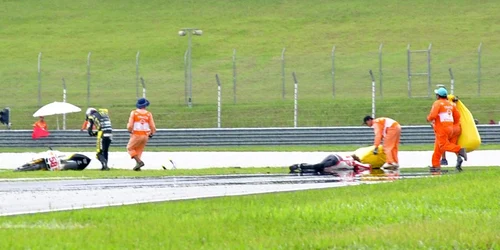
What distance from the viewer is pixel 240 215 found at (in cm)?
1068

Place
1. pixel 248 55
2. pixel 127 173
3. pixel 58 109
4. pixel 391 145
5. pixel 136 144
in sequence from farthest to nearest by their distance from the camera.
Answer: pixel 248 55 < pixel 58 109 < pixel 136 144 < pixel 127 173 < pixel 391 145

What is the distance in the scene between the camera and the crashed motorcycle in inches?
907

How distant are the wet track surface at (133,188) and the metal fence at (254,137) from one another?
1439 cm

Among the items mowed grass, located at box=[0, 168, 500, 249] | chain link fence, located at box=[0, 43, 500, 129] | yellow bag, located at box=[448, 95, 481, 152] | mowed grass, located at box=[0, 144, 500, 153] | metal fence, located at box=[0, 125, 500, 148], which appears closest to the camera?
mowed grass, located at box=[0, 168, 500, 249]

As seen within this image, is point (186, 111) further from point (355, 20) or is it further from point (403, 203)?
point (403, 203)

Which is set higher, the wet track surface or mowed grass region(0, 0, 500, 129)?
mowed grass region(0, 0, 500, 129)

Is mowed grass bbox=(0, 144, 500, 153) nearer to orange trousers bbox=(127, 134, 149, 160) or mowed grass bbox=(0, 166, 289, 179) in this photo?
orange trousers bbox=(127, 134, 149, 160)

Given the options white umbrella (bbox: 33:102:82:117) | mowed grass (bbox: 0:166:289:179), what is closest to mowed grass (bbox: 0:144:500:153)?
white umbrella (bbox: 33:102:82:117)

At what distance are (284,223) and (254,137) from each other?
24.0 metres

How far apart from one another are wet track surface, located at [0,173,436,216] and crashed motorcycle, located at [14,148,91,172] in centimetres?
435

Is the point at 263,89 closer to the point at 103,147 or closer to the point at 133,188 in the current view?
the point at 103,147

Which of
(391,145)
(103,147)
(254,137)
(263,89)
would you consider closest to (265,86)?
(263,89)

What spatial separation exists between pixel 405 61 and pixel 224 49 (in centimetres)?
1100

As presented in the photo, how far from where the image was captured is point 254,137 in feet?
112
